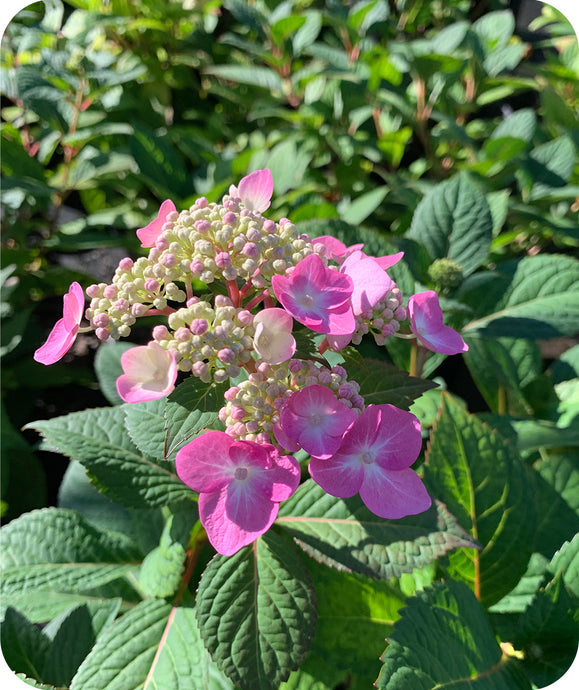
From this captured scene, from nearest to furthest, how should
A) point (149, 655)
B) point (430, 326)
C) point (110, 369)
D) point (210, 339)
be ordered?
point (210, 339)
point (430, 326)
point (149, 655)
point (110, 369)

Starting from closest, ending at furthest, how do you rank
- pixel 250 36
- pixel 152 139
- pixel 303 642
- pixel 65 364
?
1. pixel 303 642
2. pixel 152 139
3. pixel 65 364
4. pixel 250 36

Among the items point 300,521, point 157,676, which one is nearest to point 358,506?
point 300,521

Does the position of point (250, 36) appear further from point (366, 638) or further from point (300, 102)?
point (366, 638)

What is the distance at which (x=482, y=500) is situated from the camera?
82 cm

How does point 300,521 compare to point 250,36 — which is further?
point 250,36

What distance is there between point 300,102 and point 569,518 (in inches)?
54.6

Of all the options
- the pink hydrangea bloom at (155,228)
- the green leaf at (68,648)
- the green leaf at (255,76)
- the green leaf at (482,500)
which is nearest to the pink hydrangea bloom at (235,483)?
the pink hydrangea bloom at (155,228)

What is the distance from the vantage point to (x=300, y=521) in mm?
771

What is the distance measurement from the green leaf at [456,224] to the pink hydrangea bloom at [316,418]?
55 centimetres

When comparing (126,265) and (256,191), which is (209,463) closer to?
(126,265)

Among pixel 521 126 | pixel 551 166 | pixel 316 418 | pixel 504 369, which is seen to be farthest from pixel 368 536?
pixel 521 126

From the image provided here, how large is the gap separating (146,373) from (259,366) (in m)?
0.10

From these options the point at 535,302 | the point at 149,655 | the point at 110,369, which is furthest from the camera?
the point at 110,369

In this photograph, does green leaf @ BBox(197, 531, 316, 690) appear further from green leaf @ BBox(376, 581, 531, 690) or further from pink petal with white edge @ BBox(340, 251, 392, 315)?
pink petal with white edge @ BBox(340, 251, 392, 315)
